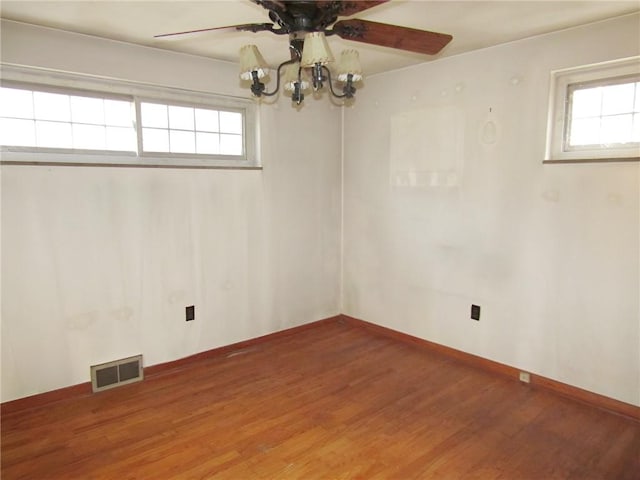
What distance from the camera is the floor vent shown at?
288cm

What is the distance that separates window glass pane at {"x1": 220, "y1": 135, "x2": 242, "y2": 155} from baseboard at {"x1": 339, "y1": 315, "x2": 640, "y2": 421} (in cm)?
205

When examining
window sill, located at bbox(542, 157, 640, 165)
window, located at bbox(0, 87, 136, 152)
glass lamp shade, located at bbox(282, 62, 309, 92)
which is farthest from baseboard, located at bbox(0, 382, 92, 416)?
window sill, located at bbox(542, 157, 640, 165)

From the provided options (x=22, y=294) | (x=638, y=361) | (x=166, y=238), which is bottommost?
(x=638, y=361)

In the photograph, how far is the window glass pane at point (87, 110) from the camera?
9.10ft

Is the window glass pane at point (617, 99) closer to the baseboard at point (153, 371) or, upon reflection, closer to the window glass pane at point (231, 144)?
the window glass pane at point (231, 144)

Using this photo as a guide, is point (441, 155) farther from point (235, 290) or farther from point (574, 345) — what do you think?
point (235, 290)

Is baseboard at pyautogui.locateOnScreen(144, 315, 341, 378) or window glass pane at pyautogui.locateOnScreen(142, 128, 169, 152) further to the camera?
baseboard at pyautogui.locateOnScreen(144, 315, 341, 378)

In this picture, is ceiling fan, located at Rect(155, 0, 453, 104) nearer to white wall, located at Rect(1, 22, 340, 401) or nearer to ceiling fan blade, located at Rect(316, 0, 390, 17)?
ceiling fan blade, located at Rect(316, 0, 390, 17)

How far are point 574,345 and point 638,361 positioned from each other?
34 cm

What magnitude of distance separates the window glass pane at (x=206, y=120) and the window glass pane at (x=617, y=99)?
8.97 ft

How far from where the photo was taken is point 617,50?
2.46 meters

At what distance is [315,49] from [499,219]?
2077 millimetres

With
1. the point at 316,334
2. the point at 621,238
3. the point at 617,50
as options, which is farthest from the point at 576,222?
the point at 316,334

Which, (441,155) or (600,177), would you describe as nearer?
(600,177)
